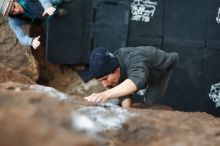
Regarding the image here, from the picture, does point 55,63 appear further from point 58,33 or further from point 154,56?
point 154,56

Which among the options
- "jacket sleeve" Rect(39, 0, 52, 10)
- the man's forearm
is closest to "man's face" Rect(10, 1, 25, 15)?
"jacket sleeve" Rect(39, 0, 52, 10)

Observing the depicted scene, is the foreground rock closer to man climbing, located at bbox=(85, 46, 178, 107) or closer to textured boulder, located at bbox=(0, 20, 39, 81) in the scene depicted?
man climbing, located at bbox=(85, 46, 178, 107)

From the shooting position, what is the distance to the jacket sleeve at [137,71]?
2934mm

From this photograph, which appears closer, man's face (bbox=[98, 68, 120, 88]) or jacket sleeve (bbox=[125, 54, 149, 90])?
jacket sleeve (bbox=[125, 54, 149, 90])

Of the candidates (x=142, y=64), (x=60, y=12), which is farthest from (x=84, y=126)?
(x=60, y=12)

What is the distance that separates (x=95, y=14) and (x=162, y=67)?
144cm

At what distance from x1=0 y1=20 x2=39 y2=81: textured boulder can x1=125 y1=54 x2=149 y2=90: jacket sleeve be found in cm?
204

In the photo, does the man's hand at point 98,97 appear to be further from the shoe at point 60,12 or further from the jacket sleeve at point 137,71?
the shoe at point 60,12

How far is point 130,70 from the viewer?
10.0 feet

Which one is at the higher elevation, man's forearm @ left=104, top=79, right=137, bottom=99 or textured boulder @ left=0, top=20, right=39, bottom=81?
man's forearm @ left=104, top=79, right=137, bottom=99

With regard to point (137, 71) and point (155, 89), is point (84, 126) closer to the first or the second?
point (137, 71)

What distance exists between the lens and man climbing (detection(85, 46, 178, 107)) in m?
2.91

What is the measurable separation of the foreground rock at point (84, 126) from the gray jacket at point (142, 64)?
113cm

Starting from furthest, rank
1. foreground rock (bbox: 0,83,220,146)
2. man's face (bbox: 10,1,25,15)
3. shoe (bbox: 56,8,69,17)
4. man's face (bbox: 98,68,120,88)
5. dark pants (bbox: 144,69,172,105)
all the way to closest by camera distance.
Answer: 1. shoe (bbox: 56,8,69,17)
2. man's face (bbox: 10,1,25,15)
3. dark pants (bbox: 144,69,172,105)
4. man's face (bbox: 98,68,120,88)
5. foreground rock (bbox: 0,83,220,146)
